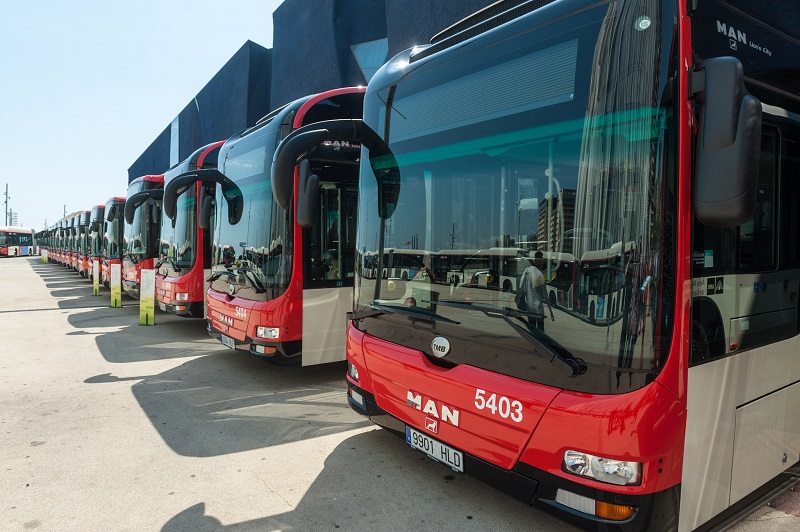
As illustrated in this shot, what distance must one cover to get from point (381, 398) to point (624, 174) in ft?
7.11

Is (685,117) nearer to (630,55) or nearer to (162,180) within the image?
(630,55)

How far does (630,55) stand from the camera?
236 centimetres

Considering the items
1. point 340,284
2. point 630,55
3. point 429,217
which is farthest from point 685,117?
point 340,284

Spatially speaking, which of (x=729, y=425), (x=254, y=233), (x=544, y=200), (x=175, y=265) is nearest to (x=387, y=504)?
(x=729, y=425)

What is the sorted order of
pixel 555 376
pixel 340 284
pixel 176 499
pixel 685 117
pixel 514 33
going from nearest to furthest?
1. pixel 685 117
2. pixel 555 376
3. pixel 514 33
4. pixel 176 499
5. pixel 340 284

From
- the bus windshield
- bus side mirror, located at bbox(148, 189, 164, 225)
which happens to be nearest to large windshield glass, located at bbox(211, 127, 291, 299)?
bus side mirror, located at bbox(148, 189, 164, 225)

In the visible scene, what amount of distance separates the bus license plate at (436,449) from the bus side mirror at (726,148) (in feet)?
5.85

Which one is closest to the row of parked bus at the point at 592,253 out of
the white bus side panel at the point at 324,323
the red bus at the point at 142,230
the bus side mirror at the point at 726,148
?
the bus side mirror at the point at 726,148

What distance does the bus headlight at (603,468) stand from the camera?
7.71 ft

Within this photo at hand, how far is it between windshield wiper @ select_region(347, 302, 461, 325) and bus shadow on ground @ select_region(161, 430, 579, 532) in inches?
44.2

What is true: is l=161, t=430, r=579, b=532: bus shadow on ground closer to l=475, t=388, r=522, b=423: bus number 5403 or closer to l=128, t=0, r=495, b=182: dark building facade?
l=475, t=388, r=522, b=423: bus number 5403

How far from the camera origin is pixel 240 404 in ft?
18.3

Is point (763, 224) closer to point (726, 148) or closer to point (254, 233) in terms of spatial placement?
point (726, 148)

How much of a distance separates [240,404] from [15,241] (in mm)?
59230
